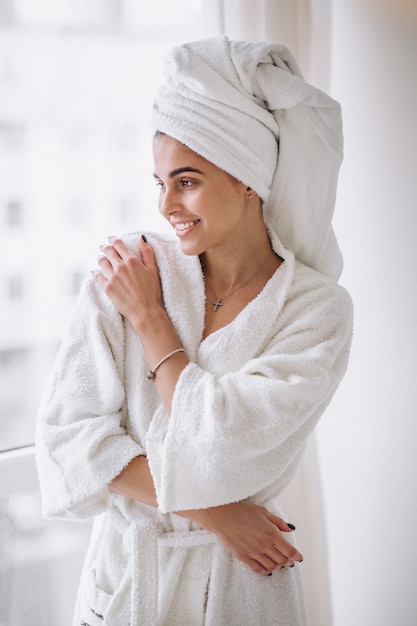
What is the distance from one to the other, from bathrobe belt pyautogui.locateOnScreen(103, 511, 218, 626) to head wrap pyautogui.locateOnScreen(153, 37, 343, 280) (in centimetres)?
59

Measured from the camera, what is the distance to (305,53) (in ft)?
6.10

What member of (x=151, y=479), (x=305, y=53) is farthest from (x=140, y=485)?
(x=305, y=53)

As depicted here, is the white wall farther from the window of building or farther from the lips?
the window of building

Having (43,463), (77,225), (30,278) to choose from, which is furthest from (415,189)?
(43,463)

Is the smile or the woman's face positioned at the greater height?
the woman's face

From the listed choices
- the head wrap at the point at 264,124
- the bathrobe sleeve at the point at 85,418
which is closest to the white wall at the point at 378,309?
the head wrap at the point at 264,124

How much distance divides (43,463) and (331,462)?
91 centimetres

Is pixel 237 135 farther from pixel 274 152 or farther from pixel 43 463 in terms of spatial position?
pixel 43 463

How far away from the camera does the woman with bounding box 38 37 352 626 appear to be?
4.14ft

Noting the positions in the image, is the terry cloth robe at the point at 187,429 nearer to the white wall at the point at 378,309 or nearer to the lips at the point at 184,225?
the lips at the point at 184,225

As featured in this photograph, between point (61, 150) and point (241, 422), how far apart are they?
0.79 m

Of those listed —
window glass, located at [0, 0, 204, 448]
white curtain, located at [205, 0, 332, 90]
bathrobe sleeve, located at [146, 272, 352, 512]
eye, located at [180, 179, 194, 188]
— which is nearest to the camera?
bathrobe sleeve, located at [146, 272, 352, 512]

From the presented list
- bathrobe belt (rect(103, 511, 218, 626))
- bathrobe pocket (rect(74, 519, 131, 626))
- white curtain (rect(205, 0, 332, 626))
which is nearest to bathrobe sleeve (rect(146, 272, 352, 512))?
bathrobe belt (rect(103, 511, 218, 626))

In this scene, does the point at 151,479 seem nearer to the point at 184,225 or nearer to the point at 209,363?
the point at 209,363
